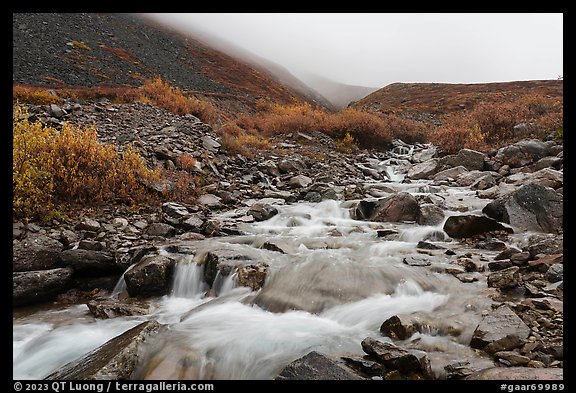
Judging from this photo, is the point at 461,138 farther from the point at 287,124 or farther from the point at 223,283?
the point at 223,283

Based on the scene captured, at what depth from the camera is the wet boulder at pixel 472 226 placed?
7.56 meters

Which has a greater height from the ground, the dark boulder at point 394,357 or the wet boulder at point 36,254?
the wet boulder at point 36,254

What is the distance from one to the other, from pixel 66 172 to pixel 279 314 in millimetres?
6054

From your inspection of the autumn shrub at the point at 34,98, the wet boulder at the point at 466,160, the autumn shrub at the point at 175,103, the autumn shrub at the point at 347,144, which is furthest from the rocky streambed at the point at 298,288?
the autumn shrub at the point at 347,144

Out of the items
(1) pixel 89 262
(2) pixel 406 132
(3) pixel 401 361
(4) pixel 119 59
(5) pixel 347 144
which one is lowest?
(3) pixel 401 361

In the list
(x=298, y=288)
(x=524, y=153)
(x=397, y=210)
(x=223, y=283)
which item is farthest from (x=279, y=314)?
(x=524, y=153)

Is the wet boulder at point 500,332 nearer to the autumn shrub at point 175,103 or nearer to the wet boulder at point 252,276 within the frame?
the wet boulder at point 252,276

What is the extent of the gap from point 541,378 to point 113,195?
858 cm

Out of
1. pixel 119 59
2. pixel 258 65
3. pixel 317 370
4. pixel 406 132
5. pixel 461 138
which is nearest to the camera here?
pixel 317 370

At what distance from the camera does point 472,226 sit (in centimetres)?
761

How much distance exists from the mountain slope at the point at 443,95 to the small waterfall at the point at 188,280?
32.7 meters

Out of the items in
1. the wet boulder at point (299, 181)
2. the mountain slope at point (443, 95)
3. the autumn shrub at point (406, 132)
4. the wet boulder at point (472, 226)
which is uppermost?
the mountain slope at point (443, 95)

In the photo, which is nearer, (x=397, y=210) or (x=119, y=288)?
(x=119, y=288)

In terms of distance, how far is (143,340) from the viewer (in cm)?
414
